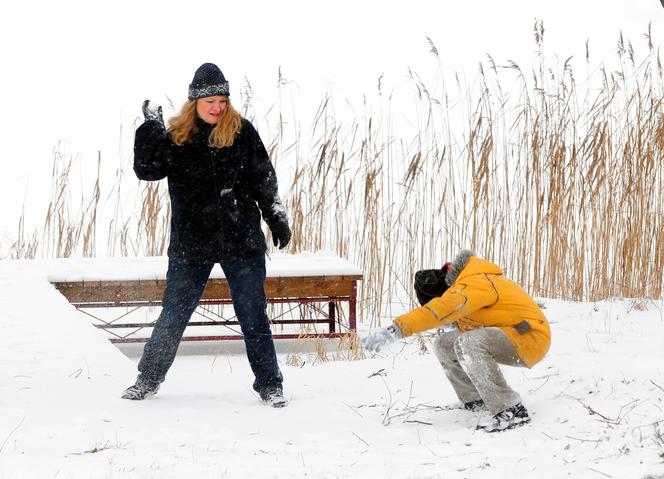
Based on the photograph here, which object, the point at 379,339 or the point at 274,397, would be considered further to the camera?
the point at 274,397

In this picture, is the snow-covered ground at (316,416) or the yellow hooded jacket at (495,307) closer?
the snow-covered ground at (316,416)

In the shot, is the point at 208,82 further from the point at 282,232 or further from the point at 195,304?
the point at 195,304

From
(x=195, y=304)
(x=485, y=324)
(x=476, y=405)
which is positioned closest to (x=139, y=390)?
(x=195, y=304)

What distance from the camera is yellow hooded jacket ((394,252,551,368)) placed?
3.73m

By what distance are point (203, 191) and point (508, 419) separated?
5.77 feet

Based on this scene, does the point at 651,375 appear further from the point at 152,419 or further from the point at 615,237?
the point at 615,237

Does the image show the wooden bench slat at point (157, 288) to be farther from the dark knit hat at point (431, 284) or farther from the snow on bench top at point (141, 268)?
the dark knit hat at point (431, 284)

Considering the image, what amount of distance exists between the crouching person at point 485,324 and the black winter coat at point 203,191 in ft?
3.07

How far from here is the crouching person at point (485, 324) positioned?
368 centimetres

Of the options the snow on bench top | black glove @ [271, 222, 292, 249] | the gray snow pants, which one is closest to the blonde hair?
black glove @ [271, 222, 292, 249]

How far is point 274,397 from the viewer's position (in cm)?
452

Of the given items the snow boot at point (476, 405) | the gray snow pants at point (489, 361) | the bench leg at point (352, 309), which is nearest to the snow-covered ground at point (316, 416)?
the snow boot at point (476, 405)

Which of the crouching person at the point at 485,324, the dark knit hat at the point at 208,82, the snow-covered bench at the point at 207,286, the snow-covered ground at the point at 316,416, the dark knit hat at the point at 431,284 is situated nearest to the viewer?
the snow-covered ground at the point at 316,416

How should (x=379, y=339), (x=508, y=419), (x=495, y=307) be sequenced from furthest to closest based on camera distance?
(x=495, y=307), (x=508, y=419), (x=379, y=339)
